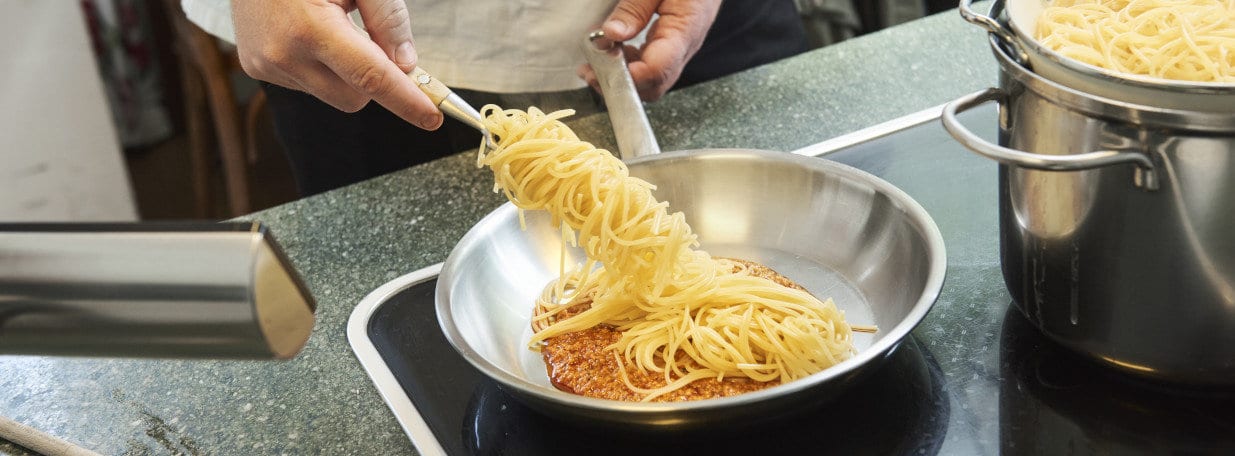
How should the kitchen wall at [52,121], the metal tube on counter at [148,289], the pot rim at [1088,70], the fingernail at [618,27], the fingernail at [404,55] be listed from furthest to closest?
1. the kitchen wall at [52,121]
2. the fingernail at [618,27]
3. the fingernail at [404,55]
4. the pot rim at [1088,70]
5. the metal tube on counter at [148,289]

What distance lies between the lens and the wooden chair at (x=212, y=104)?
7.82ft

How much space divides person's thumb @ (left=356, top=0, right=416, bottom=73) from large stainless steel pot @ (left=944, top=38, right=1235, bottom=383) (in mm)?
495

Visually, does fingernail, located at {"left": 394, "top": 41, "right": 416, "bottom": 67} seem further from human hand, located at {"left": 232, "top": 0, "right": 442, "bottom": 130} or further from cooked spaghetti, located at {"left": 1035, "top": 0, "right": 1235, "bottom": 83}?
cooked spaghetti, located at {"left": 1035, "top": 0, "right": 1235, "bottom": 83}

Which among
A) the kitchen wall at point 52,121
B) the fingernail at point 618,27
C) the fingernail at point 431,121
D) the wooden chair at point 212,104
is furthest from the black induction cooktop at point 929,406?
the kitchen wall at point 52,121

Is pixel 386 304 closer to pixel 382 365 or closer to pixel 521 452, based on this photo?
pixel 382 365

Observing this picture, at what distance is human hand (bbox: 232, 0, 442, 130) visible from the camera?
92cm

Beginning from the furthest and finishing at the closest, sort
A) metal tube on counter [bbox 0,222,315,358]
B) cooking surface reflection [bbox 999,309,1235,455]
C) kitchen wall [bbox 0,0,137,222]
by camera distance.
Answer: kitchen wall [bbox 0,0,137,222] < cooking surface reflection [bbox 999,309,1235,455] < metal tube on counter [bbox 0,222,315,358]

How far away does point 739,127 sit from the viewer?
4.23 ft

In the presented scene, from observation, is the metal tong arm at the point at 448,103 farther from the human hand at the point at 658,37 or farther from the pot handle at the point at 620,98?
the human hand at the point at 658,37

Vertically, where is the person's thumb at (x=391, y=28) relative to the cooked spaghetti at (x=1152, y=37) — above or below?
below

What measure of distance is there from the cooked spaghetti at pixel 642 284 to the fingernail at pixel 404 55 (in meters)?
0.09

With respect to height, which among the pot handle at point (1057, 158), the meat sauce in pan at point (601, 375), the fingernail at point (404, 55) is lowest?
the meat sauce in pan at point (601, 375)

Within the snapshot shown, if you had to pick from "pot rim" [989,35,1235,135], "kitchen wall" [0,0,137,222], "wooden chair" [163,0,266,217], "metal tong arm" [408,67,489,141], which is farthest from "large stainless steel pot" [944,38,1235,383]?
"kitchen wall" [0,0,137,222]

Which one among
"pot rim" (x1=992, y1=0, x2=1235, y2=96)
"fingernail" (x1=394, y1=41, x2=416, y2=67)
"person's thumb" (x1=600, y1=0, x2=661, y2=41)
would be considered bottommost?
"person's thumb" (x1=600, y1=0, x2=661, y2=41)
